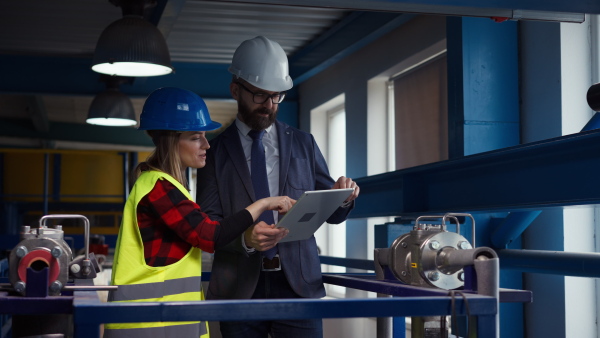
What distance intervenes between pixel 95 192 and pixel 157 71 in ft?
29.8

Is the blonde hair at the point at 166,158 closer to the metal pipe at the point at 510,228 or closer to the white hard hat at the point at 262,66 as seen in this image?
the white hard hat at the point at 262,66

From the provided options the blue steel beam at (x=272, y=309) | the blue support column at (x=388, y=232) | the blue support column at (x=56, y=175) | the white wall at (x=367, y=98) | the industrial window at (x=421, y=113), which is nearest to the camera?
the blue steel beam at (x=272, y=309)

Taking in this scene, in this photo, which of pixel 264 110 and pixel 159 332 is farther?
pixel 264 110

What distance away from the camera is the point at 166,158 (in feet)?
8.93

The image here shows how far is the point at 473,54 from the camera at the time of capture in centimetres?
538

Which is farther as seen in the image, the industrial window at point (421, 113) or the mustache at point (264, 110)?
the industrial window at point (421, 113)

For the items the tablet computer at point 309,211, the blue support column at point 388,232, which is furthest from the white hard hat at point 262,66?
the blue support column at point 388,232

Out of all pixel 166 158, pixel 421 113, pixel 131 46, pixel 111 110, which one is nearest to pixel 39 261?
pixel 166 158

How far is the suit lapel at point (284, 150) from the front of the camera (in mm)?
3125

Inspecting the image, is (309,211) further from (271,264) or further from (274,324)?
(274,324)

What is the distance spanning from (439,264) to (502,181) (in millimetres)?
1313

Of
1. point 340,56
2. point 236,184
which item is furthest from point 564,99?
point 340,56

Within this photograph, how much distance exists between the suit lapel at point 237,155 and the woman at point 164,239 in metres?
0.38

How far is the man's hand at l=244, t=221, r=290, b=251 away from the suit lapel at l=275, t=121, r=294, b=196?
38cm
